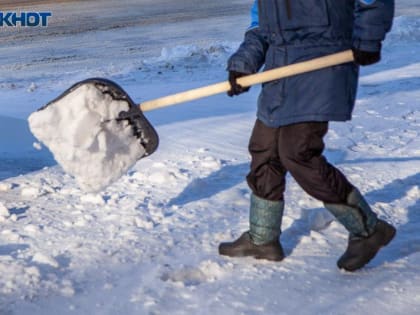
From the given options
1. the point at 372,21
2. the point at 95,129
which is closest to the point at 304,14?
the point at 372,21

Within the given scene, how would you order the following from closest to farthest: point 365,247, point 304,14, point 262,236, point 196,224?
point 304,14 → point 365,247 → point 262,236 → point 196,224

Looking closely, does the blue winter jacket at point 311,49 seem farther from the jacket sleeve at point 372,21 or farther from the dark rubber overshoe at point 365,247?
the dark rubber overshoe at point 365,247

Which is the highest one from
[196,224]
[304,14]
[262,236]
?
[304,14]

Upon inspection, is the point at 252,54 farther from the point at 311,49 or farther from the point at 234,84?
the point at 311,49

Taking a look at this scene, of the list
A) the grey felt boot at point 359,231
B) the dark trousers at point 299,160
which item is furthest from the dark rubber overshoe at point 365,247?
the dark trousers at point 299,160

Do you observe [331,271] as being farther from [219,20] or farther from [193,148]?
[219,20]

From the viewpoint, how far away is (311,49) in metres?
3.00

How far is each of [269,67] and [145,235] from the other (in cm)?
100

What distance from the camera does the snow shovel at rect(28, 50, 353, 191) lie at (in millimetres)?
3260

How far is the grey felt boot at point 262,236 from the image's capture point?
3242 mm

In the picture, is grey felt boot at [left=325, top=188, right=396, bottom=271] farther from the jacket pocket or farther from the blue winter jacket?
the jacket pocket

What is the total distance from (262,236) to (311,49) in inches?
32.6

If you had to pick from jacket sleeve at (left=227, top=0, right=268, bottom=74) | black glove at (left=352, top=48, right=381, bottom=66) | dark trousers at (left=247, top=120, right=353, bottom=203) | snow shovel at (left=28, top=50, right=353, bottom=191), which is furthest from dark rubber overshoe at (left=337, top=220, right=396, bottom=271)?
snow shovel at (left=28, top=50, right=353, bottom=191)

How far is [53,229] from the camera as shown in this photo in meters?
3.63
